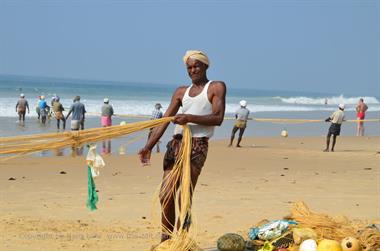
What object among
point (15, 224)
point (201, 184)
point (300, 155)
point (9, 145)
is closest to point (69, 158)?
point (201, 184)

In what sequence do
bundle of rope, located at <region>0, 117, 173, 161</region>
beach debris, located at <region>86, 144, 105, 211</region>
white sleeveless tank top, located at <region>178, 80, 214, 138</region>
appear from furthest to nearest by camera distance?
1. beach debris, located at <region>86, 144, 105, 211</region>
2. white sleeveless tank top, located at <region>178, 80, 214, 138</region>
3. bundle of rope, located at <region>0, 117, 173, 161</region>

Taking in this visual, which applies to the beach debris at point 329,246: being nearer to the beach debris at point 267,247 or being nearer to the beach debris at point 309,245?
the beach debris at point 309,245

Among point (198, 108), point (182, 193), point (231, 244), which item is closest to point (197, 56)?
point (198, 108)

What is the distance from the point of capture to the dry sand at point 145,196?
20.6 ft

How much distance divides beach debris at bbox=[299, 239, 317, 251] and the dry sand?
1017mm

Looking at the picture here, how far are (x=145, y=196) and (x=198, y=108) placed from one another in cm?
414

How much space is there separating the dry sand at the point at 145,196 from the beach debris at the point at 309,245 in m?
1.02

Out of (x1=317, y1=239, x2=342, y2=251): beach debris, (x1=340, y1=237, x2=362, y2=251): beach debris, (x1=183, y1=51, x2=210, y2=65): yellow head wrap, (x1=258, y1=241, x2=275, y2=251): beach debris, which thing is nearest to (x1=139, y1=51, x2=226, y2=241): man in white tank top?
(x1=183, y1=51, x2=210, y2=65): yellow head wrap

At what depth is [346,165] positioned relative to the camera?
1417cm

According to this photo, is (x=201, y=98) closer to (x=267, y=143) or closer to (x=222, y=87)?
(x=222, y=87)

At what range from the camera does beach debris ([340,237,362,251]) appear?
4.98 metres

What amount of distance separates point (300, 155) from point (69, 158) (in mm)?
6309

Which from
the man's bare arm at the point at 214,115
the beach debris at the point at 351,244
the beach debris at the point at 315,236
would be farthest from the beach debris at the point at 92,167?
the beach debris at the point at 351,244

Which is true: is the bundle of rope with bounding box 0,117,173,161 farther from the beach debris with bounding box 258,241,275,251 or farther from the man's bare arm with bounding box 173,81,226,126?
the beach debris with bounding box 258,241,275,251
